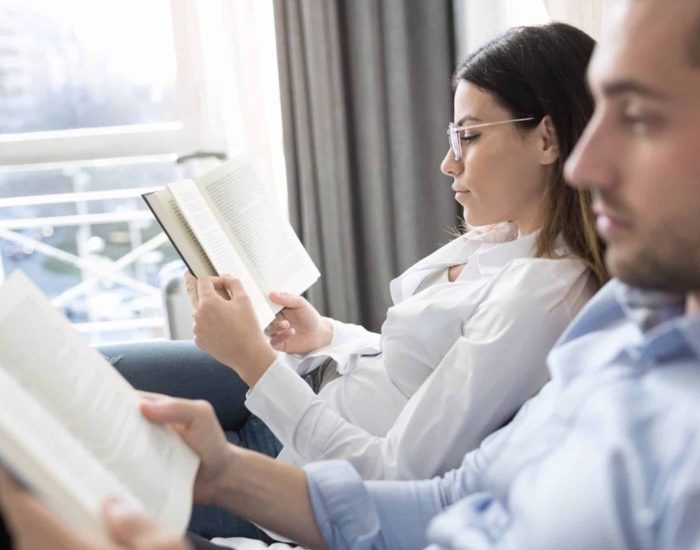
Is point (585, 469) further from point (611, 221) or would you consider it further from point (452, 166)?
point (452, 166)

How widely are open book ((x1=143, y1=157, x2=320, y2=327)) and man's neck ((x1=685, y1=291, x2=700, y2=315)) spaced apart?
731 millimetres

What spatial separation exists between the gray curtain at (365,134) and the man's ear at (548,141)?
41.9 inches

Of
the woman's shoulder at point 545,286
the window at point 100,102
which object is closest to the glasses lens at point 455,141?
the woman's shoulder at point 545,286

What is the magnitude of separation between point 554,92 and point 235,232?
574 millimetres

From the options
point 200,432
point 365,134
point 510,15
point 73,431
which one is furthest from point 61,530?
point 365,134

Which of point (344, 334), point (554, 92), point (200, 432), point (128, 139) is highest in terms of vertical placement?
point (554, 92)

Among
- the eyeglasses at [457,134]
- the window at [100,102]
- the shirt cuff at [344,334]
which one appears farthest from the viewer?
the window at [100,102]

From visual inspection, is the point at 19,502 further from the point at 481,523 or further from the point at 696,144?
the point at 696,144

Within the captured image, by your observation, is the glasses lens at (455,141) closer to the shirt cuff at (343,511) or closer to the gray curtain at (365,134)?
the shirt cuff at (343,511)

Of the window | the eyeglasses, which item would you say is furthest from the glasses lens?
the window

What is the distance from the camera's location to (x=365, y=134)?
2.39m

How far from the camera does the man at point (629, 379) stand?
0.70 m

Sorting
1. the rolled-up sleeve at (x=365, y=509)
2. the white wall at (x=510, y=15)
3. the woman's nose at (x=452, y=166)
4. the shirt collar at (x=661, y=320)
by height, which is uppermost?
the white wall at (x=510, y=15)

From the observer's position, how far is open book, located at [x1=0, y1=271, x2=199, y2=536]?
627 mm
